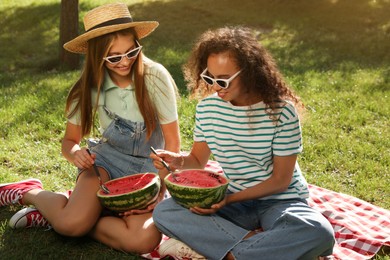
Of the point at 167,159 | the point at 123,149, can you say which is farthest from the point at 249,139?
the point at 123,149

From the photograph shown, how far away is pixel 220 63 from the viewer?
372 cm

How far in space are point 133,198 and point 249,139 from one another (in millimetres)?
854

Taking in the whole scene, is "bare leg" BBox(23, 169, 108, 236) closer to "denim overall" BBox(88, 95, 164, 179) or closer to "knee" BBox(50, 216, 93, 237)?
"knee" BBox(50, 216, 93, 237)

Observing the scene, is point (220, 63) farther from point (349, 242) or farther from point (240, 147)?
point (349, 242)

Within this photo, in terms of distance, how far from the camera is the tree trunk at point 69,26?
973cm

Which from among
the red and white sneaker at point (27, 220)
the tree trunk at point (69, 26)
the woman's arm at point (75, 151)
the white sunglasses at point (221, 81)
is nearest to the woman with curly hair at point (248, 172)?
the white sunglasses at point (221, 81)

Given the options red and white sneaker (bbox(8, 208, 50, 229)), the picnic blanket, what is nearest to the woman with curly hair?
the picnic blanket

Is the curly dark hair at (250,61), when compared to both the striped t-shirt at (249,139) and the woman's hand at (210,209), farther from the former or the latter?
the woman's hand at (210,209)

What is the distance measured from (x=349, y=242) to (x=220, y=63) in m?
1.53

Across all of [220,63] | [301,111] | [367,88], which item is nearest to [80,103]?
[220,63]

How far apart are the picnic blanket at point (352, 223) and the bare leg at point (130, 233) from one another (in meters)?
0.09

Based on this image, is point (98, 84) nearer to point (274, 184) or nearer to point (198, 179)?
point (198, 179)

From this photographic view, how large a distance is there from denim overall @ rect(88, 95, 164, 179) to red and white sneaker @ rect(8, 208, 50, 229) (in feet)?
1.84

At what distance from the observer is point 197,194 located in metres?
3.69
